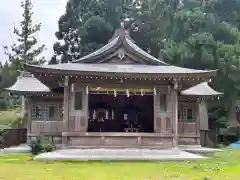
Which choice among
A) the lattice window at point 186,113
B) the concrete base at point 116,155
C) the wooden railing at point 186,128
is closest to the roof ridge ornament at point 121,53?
the concrete base at point 116,155

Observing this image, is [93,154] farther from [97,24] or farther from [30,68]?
[97,24]

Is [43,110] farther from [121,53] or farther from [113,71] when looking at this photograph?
[113,71]

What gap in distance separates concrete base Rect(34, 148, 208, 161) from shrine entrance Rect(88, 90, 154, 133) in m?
5.82

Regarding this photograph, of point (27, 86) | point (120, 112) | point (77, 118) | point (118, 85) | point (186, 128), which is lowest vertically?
point (186, 128)

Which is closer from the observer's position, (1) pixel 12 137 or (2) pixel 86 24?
(1) pixel 12 137

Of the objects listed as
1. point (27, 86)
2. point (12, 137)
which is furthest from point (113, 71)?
point (12, 137)

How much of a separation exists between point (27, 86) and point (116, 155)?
37.3 ft

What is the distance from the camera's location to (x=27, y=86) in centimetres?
2656

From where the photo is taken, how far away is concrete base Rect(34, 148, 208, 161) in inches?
665

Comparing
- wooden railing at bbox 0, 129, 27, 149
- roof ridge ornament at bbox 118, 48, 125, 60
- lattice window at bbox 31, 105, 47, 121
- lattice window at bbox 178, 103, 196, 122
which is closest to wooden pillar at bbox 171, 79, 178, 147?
roof ridge ornament at bbox 118, 48, 125, 60

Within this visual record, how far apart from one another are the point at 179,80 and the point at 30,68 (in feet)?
23.1

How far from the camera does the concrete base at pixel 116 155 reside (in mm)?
16891

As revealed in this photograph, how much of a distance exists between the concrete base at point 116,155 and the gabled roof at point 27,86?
25.5ft

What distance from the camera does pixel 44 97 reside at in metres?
25.6
